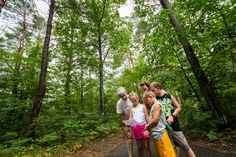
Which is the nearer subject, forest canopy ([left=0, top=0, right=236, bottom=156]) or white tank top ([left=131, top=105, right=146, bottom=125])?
white tank top ([left=131, top=105, right=146, bottom=125])

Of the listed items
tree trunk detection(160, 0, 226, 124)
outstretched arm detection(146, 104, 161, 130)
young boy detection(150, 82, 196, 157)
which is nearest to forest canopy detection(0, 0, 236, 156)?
tree trunk detection(160, 0, 226, 124)

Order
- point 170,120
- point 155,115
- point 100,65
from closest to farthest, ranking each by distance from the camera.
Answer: point 155,115 < point 170,120 < point 100,65

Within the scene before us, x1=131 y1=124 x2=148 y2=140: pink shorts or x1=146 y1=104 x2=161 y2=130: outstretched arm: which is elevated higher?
x1=146 y1=104 x2=161 y2=130: outstretched arm

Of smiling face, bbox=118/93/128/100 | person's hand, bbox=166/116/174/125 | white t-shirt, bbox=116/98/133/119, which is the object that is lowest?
person's hand, bbox=166/116/174/125

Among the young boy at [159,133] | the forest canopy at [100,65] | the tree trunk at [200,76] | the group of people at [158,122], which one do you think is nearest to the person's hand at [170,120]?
the group of people at [158,122]

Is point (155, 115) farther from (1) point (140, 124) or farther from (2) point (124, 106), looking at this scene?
(2) point (124, 106)

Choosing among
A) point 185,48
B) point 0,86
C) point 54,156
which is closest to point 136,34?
point 185,48

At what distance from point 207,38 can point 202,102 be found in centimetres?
255

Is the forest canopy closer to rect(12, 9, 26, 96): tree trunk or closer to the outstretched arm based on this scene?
rect(12, 9, 26, 96): tree trunk

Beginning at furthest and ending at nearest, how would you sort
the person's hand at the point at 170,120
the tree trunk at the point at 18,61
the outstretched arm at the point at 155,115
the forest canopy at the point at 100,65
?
the tree trunk at the point at 18,61, the forest canopy at the point at 100,65, the person's hand at the point at 170,120, the outstretched arm at the point at 155,115

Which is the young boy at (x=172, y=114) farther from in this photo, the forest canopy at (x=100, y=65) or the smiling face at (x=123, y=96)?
the forest canopy at (x=100, y=65)

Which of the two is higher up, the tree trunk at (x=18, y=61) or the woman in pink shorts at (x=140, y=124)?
the tree trunk at (x=18, y=61)

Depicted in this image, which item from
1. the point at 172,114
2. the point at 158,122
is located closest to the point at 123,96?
the point at 172,114

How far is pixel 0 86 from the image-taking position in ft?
28.9
